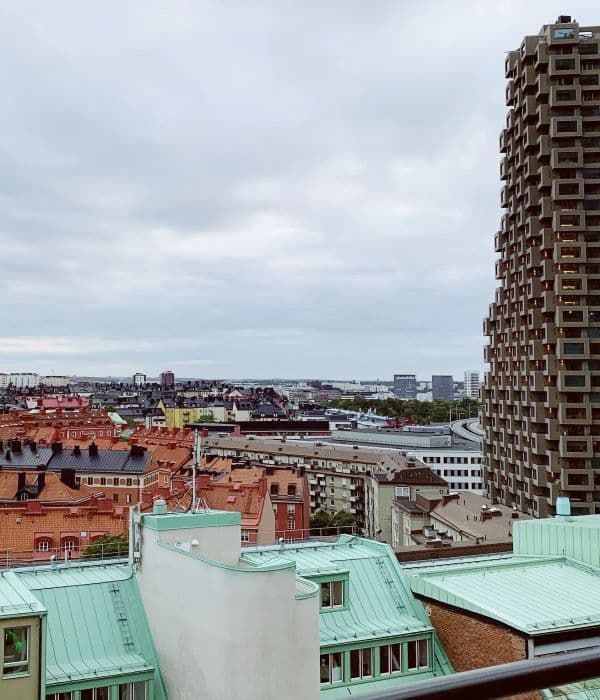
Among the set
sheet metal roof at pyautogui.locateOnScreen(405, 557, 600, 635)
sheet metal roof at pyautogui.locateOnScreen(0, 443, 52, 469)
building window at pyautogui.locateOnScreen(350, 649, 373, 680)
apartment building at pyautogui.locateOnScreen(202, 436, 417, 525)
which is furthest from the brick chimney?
building window at pyautogui.locateOnScreen(350, 649, 373, 680)

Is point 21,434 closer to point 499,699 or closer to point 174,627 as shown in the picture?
point 174,627

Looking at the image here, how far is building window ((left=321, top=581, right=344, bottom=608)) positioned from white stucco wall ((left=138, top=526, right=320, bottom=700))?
14.7 ft

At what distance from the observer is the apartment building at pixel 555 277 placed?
55.6 m

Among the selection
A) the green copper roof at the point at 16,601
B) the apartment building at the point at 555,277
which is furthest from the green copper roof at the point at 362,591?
the apartment building at the point at 555,277

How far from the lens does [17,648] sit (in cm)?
1584

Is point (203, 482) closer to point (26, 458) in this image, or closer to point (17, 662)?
point (26, 458)

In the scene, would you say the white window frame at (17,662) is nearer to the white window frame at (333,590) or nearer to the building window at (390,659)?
the white window frame at (333,590)

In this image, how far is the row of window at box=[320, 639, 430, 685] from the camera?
65.2ft

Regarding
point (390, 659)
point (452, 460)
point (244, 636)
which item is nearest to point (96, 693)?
point (244, 636)

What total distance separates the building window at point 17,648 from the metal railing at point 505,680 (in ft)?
51.6

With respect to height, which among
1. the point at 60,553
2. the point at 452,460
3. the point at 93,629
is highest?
the point at 93,629

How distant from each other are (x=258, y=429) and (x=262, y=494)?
102905 millimetres

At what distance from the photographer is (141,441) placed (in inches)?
3875

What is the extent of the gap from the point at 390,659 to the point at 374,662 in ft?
1.80
